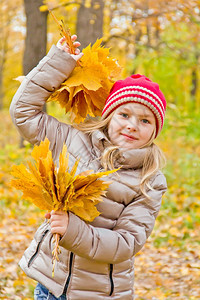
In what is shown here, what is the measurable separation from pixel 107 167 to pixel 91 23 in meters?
4.49

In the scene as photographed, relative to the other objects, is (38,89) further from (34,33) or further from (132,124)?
(34,33)

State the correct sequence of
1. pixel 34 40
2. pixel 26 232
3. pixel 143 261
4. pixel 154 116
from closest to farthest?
pixel 154 116
pixel 143 261
pixel 26 232
pixel 34 40

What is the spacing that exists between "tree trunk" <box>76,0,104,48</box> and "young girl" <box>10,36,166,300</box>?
3.79 meters

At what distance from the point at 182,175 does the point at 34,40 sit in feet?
13.0

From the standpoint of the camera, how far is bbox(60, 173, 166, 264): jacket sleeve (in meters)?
1.96

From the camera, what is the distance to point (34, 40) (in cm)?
723

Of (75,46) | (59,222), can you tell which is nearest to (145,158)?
(59,222)

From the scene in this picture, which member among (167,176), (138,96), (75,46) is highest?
(75,46)

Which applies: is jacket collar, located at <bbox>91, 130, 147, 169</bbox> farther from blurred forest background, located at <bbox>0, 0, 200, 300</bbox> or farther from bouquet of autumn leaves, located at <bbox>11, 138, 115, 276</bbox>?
blurred forest background, located at <bbox>0, 0, 200, 300</bbox>

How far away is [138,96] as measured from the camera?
2301 millimetres

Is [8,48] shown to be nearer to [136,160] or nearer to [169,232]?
[169,232]

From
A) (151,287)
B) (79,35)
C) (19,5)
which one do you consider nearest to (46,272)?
(151,287)

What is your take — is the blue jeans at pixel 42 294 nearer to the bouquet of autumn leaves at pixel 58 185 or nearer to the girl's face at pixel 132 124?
the bouquet of autumn leaves at pixel 58 185

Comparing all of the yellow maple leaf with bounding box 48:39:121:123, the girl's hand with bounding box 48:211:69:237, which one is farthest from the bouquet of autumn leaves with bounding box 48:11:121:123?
the girl's hand with bounding box 48:211:69:237
